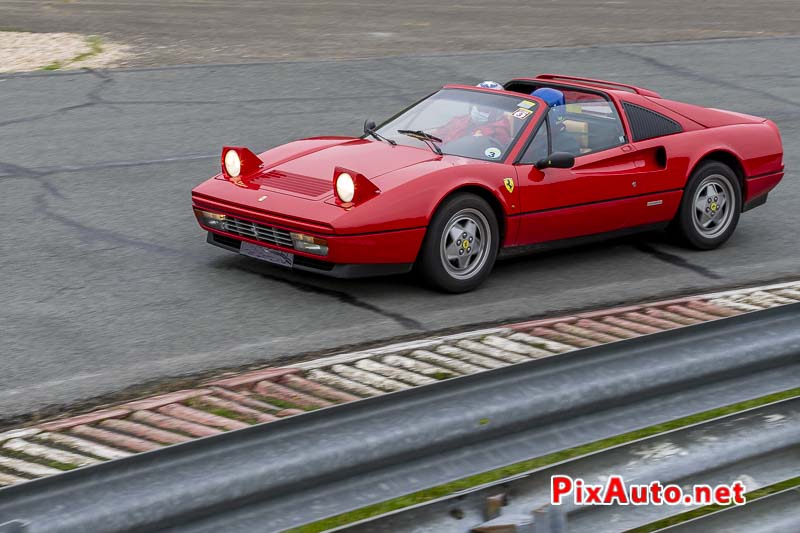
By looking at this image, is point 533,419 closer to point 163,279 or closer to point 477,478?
point 477,478

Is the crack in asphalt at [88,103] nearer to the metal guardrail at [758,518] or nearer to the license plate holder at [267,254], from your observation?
the license plate holder at [267,254]

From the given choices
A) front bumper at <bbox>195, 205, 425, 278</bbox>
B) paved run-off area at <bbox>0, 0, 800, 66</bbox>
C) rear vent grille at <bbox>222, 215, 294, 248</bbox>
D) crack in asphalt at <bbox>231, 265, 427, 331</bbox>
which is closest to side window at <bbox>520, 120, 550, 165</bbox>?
front bumper at <bbox>195, 205, 425, 278</bbox>

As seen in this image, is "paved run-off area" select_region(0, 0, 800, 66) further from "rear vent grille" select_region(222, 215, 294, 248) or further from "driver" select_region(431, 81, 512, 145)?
"rear vent grille" select_region(222, 215, 294, 248)

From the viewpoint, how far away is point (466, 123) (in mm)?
7406

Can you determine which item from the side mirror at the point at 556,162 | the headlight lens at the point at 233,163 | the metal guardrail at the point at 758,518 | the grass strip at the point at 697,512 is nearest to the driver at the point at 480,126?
the side mirror at the point at 556,162

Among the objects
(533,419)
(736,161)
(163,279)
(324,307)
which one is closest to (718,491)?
(533,419)

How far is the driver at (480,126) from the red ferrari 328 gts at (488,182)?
1cm

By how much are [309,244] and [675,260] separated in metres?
2.76

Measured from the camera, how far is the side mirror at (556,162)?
23.3 feet

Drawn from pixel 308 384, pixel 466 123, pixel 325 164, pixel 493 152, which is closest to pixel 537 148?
pixel 493 152

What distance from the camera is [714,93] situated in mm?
13859

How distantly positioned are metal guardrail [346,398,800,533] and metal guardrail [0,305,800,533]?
0.43 ft

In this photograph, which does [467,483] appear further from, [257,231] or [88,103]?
[88,103]

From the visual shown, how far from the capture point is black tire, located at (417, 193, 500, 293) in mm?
6641
